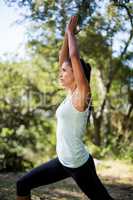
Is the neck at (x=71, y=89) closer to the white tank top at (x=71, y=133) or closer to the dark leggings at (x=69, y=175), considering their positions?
the white tank top at (x=71, y=133)

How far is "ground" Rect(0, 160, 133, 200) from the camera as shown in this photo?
724cm

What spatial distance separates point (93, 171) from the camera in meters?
3.56

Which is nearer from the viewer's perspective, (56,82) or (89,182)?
(89,182)

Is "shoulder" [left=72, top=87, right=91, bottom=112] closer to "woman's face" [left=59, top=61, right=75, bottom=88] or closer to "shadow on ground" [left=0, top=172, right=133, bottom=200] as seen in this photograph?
"woman's face" [left=59, top=61, right=75, bottom=88]

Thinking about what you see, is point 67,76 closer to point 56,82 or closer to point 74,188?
point 74,188

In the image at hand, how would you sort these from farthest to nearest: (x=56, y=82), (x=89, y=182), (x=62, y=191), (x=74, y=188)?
(x=56, y=82)
(x=74, y=188)
(x=62, y=191)
(x=89, y=182)

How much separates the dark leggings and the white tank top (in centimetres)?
7

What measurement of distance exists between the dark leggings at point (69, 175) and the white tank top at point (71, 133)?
66 millimetres

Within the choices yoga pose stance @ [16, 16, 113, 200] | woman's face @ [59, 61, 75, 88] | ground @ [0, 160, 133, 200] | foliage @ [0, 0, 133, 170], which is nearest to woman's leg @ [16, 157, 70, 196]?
yoga pose stance @ [16, 16, 113, 200]

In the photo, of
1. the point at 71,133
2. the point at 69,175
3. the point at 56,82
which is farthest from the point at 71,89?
the point at 56,82

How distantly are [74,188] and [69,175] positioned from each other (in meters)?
4.73

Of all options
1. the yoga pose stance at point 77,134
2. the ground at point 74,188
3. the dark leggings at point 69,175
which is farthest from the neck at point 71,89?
the ground at point 74,188

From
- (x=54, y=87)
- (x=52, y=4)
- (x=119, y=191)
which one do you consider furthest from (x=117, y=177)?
(x=54, y=87)

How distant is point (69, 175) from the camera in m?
3.65
